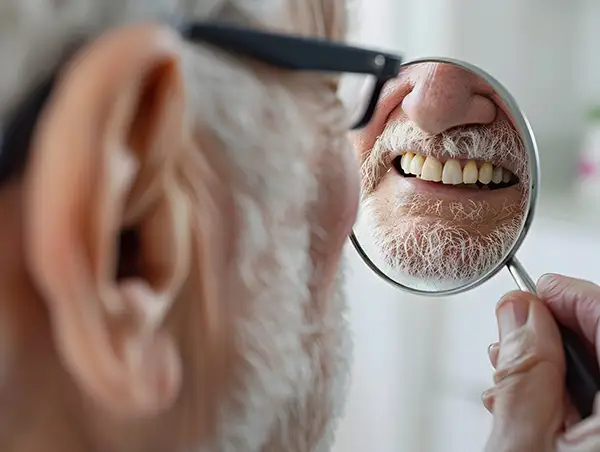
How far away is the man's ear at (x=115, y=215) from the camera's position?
274 mm

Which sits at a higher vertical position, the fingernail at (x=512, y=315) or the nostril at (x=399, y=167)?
the nostril at (x=399, y=167)

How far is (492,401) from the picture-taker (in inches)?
21.0

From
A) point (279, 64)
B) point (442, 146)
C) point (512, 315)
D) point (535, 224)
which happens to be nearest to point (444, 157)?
point (442, 146)

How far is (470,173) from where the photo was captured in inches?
23.9

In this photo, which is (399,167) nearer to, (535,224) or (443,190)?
(443,190)

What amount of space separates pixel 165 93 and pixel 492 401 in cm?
35

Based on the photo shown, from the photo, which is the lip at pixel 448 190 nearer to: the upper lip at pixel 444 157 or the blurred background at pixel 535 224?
the upper lip at pixel 444 157

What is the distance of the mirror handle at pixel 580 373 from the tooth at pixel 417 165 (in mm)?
158

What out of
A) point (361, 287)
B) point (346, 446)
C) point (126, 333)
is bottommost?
point (346, 446)

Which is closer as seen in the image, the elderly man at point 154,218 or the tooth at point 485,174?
the elderly man at point 154,218

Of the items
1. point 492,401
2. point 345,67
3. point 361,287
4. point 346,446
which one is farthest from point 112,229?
point 346,446

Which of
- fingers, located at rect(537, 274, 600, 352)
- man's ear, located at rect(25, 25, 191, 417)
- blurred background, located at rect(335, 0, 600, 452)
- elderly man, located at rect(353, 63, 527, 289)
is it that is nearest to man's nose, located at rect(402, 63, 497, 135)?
elderly man, located at rect(353, 63, 527, 289)

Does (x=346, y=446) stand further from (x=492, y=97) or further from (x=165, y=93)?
(x=165, y=93)

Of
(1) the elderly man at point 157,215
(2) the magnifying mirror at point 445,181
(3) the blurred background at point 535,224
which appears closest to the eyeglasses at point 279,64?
(1) the elderly man at point 157,215
